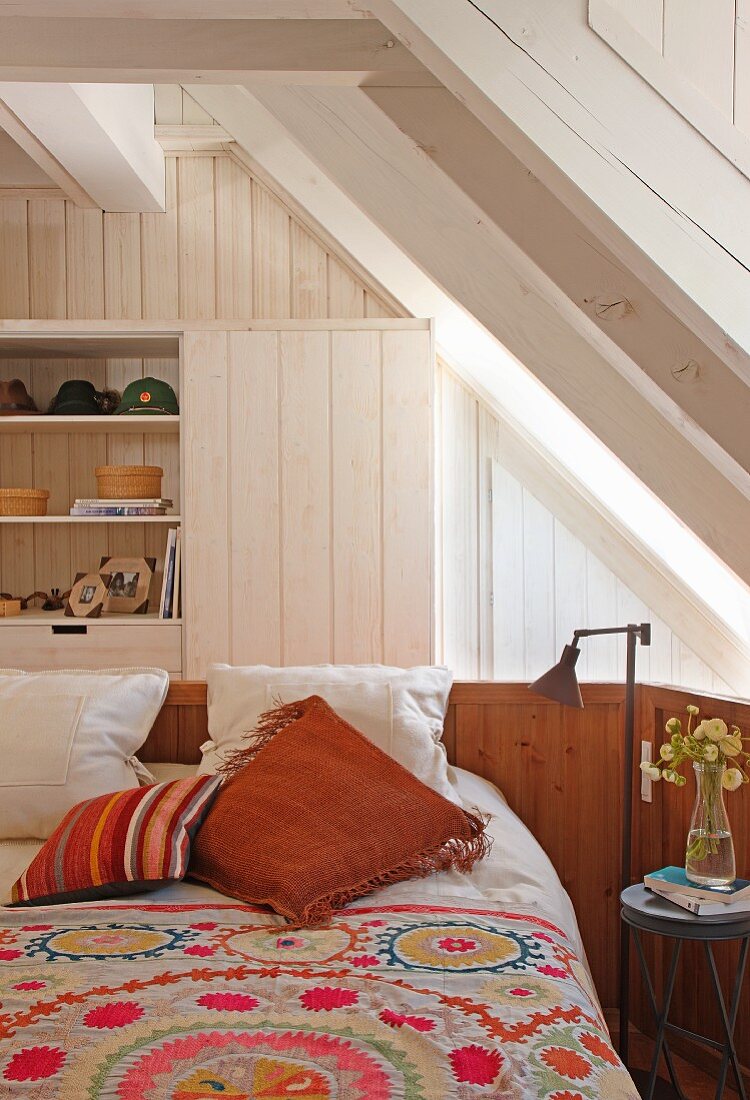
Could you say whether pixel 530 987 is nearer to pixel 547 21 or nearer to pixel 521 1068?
pixel 521 1068

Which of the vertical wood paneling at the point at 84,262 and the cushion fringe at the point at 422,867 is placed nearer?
the cushion fringe at the point at 422,867

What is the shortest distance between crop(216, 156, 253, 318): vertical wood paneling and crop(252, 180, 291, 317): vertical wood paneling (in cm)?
2

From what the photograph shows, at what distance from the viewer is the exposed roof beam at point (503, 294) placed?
2113 millimetres

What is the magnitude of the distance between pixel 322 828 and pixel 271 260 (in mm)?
2263

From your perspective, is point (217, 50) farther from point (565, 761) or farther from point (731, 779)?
point (565, 761)

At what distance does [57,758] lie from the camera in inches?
81.4

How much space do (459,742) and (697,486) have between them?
854mm

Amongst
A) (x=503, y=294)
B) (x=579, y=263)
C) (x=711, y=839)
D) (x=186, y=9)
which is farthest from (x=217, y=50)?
(x=711, y=839)

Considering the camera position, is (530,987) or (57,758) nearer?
(530,987)

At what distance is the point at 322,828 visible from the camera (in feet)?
5.79

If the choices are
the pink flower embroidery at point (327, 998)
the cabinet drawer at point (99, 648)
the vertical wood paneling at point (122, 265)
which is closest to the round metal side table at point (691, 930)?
the pink flower embroidery at point (327, 998)

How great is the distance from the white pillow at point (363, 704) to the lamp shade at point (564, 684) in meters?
0.23

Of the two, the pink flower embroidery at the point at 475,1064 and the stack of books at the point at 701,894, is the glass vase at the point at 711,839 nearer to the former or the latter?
the stack of books at the point at 701,894

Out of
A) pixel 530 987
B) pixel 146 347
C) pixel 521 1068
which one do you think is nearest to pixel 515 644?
pixel 146 347
